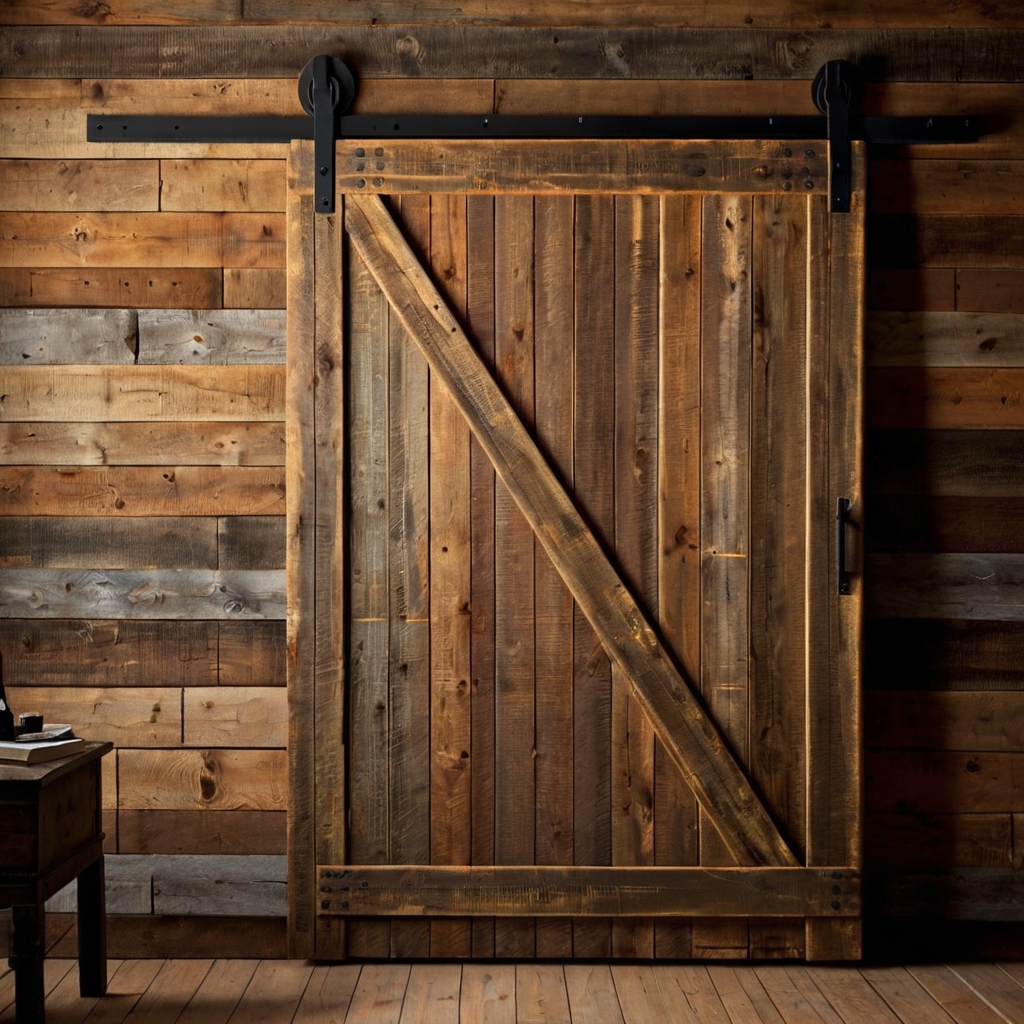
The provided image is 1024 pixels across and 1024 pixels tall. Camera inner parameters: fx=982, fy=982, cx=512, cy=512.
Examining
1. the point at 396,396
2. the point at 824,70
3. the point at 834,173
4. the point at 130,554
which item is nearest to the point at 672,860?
the point at 396,396

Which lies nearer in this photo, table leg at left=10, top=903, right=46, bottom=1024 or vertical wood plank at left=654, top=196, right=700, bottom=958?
table leg at left=10, top=903, right=46, bottom=1024

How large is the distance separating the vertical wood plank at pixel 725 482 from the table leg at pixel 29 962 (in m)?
1.53

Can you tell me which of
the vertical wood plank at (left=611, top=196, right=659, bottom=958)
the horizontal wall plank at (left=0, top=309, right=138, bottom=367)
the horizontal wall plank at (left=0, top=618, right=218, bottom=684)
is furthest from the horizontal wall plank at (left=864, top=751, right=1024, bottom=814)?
the horizontal wall plank at (left=0, top=309, right=138, bottom=367)

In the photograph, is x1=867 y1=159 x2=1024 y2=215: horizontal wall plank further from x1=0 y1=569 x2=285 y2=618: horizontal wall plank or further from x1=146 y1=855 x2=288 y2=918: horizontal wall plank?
x1=146 y1=855 x2=288 y2=918: horizontal wall plank

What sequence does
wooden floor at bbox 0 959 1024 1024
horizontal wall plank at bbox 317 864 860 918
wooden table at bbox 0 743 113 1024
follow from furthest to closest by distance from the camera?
1. horizontal wall plank at bbox 317 864 860 918
2. wooden floor at bbox 0 959 1024 1024
3. wooden table at bbox 0 743 113 1024

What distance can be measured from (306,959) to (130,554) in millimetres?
1146

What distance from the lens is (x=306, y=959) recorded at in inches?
99.7

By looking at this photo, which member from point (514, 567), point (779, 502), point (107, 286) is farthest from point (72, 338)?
point (779, 502)

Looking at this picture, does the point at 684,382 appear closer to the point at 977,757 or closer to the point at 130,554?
the point at 977,757

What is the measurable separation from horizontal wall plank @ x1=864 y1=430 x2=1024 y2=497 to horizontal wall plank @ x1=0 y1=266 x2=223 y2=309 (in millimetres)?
A: 1798

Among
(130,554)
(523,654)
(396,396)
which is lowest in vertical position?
A: (523,654)

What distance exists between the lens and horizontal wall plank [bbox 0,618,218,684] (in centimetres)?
259

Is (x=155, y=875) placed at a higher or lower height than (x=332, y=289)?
lower

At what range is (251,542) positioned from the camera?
102 inches
